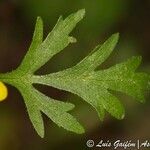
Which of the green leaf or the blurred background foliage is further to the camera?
the blurred background foliage

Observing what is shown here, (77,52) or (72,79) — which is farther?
(77,52)

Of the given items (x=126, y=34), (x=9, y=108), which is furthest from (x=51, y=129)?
(x=126, y=34)

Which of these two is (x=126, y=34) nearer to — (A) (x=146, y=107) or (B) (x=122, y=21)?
(B) (x=122, y=21)

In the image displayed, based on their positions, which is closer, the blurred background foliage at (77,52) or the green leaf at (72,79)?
the green leaf at (72,79)

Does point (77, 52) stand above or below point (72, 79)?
above
